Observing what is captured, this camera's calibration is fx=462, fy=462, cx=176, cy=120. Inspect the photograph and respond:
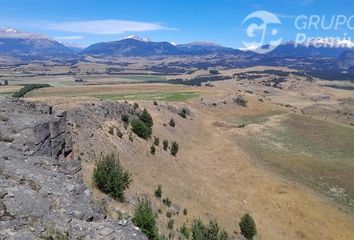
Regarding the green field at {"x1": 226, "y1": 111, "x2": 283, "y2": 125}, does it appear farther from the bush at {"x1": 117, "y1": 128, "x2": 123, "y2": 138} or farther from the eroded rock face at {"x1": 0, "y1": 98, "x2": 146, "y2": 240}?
the eroded rock face at {"x1": 0, "y1": 98, "x2": 146, "y2": 240}

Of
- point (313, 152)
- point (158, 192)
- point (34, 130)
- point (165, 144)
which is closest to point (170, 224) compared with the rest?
point (158, 192)

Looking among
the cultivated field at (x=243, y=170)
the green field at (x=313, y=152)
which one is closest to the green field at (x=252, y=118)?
the cultivated field at (x=243, y=170)

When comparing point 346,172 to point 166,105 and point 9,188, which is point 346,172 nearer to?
point 166,105

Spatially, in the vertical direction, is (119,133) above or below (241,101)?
above

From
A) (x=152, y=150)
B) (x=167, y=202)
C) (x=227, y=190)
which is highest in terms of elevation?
(x=167, y=202)

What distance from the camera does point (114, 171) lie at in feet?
99.8

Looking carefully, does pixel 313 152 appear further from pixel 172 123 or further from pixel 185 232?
pixel 185 232

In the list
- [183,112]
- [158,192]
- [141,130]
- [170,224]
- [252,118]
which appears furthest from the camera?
[252,118]

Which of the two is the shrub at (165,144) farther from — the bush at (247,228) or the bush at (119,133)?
the bush at (247,228)

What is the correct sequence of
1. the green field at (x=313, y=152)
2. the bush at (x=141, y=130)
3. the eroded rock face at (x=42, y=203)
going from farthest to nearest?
the green field at (x=313, y=152), the bush at (x=141, y=130), the eroded rock face at (x=42, y=203)

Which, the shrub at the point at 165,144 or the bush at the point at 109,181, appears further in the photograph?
the shrub at the point at 165,144

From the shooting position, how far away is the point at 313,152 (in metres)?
72.9

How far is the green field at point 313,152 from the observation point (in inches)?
2159

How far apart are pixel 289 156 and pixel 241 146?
7644 mm
